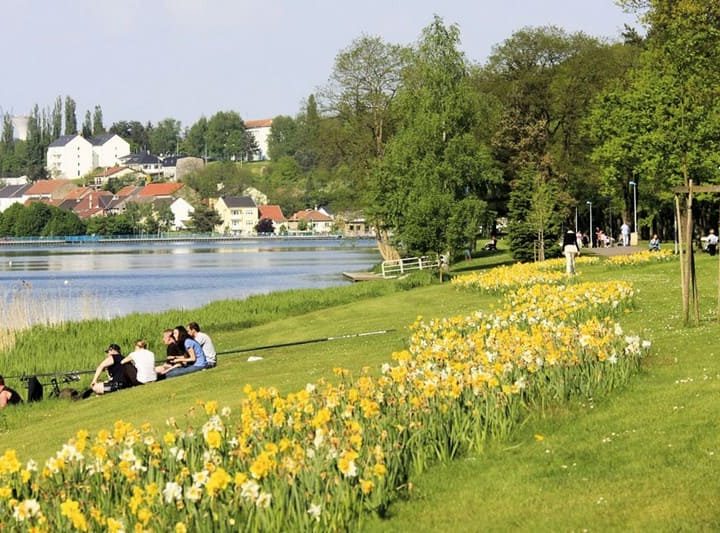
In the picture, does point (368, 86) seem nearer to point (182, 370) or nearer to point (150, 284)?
point (150, 284)

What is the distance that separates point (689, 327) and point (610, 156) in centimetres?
4679

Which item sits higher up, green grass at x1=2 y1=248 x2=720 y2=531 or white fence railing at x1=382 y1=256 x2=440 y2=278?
green grass at x1=2 y1=248 x2=720 y2=531

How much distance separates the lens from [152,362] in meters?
21.0

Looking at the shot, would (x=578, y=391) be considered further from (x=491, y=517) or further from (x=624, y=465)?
(x=491, y=517)

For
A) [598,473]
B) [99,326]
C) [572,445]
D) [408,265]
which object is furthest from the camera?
[408,265]

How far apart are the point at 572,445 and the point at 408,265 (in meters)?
52.5

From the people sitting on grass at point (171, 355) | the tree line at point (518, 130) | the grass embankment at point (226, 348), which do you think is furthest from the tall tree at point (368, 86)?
the people sitting on grass at point (171, 355)

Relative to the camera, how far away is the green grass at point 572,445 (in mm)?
8500

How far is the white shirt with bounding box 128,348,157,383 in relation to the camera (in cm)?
2083

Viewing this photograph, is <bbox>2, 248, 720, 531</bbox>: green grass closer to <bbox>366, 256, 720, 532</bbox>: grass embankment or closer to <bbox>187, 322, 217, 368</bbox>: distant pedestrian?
<bbox>366, 256, 720, 532</bbox>: grass embankment

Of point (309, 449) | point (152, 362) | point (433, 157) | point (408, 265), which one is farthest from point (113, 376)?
→ point (408, 265)

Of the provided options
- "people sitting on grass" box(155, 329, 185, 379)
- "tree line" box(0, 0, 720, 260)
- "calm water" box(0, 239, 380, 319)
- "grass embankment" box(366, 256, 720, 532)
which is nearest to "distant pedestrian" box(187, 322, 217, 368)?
"people sitting on grass" box(155, 329, 185, 379)

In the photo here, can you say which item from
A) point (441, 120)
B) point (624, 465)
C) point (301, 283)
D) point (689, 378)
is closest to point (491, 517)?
point (624, 465)

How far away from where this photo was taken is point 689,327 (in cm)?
1758
